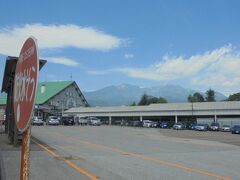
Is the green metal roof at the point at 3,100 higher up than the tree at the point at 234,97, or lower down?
lower down

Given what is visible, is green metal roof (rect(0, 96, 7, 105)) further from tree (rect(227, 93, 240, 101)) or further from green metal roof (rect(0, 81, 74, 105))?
tree (rect(227, 93, 240, 101))

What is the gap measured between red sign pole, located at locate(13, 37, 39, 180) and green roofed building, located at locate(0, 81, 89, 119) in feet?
333

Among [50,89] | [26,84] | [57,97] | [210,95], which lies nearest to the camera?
[26,84]

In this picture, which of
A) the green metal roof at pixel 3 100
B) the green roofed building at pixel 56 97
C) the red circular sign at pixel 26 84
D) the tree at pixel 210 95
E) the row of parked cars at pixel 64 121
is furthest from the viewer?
the tree at pixel 210 95

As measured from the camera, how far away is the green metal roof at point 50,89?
359 ft

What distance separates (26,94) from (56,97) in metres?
110

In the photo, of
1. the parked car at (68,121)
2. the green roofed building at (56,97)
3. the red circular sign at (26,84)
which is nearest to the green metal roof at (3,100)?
the green roofed building at (56,97)

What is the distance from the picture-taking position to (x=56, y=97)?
113 metres

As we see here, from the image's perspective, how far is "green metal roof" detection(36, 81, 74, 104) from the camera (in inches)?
4307

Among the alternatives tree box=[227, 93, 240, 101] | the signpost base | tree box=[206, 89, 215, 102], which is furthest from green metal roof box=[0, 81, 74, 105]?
the signpost base

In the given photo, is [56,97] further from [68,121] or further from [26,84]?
[26,84]

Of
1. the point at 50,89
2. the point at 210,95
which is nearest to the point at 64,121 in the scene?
the point at 50,89

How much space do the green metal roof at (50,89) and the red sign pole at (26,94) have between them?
343 feet

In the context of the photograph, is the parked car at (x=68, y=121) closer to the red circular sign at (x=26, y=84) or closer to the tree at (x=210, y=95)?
the red circular sign at (x=26, y=84)
